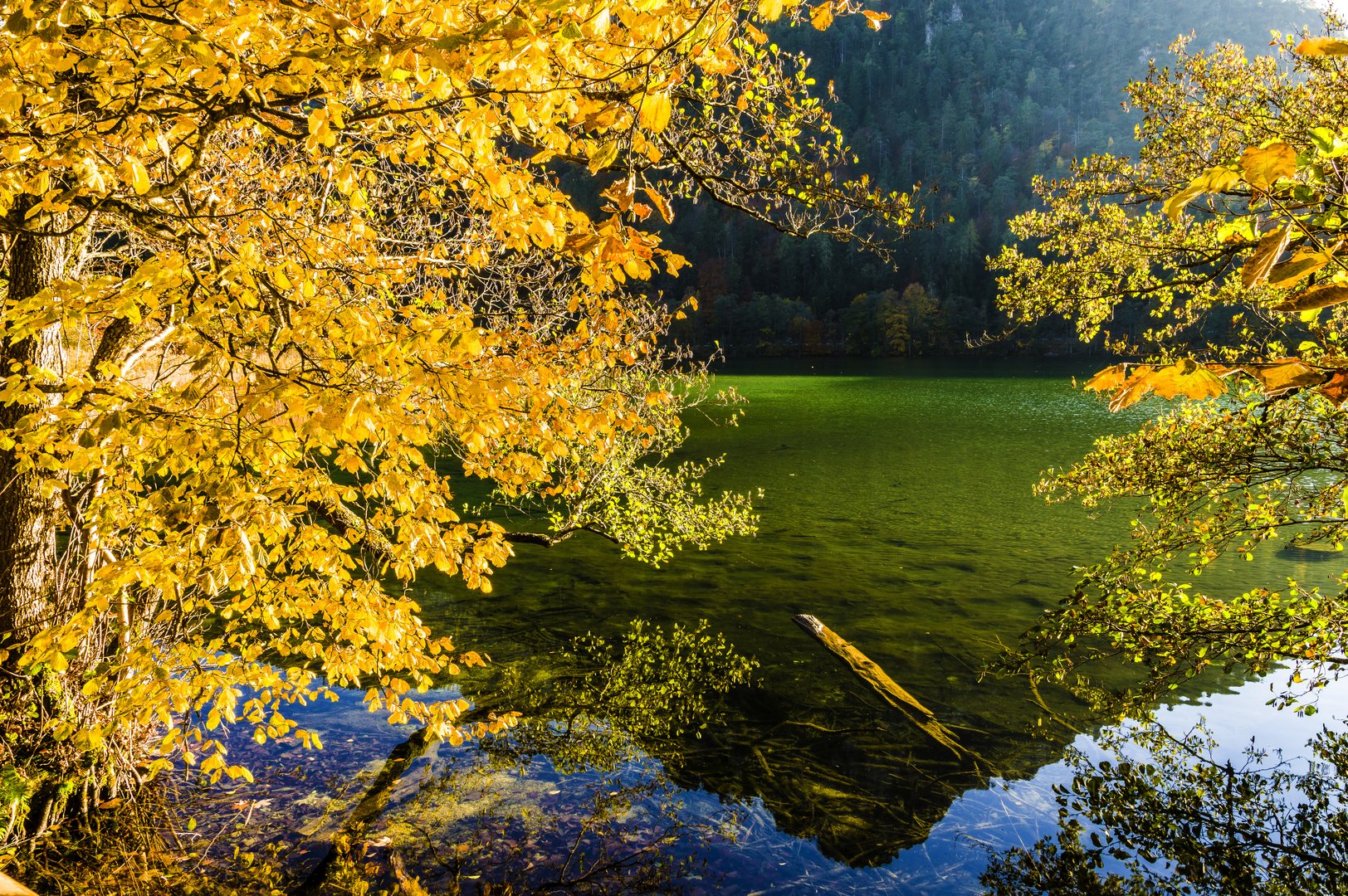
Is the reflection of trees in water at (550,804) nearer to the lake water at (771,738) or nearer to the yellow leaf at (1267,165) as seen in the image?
the lake water at (771,738)

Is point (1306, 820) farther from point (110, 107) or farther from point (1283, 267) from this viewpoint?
point (110, 107)

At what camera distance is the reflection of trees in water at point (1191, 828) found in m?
6.25

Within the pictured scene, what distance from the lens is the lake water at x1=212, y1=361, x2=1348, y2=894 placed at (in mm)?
6688

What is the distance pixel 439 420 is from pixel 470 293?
7.21 m

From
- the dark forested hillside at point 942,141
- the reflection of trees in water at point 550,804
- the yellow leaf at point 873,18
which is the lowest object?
the reflection of trees in water at point 550,804

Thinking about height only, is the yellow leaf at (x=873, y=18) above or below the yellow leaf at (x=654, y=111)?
above

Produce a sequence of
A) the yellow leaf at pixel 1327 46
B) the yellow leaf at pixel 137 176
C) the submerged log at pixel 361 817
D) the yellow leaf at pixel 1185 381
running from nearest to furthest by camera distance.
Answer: the yellow leaf at pixel 1327 46
the yellow leaf at pixel 1185 381
the yellow leaf at pixel 137 176
the submerged log at pixel 361 817

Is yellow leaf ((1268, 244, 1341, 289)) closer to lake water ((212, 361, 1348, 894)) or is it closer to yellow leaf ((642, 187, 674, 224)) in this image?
yellow leaf ((642, 187, 674, 224))

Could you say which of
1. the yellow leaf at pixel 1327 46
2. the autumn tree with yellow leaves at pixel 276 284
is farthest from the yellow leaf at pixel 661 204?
the yellow leaf at pixel 1327 46

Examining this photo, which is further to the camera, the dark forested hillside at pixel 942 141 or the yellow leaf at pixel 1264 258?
the dark forested hillside at pixel 942 141

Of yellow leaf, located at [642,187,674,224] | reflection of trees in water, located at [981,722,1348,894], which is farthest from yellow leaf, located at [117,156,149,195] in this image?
reflection of trees in water, located at [981,722,1348,894]

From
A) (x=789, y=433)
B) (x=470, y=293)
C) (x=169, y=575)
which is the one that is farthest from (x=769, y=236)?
(x=169, y=575)

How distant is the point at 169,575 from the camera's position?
12.0 ft

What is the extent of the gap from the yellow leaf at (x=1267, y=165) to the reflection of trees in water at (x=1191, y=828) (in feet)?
21.0
